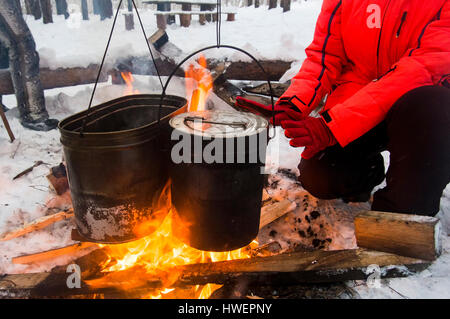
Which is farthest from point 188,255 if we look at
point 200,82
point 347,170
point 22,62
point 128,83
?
point 22,62

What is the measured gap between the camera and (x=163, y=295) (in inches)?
Answer: 71.9

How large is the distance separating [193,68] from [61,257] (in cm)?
318

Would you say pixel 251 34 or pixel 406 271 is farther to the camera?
pixel 251 34

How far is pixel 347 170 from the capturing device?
8.67ft

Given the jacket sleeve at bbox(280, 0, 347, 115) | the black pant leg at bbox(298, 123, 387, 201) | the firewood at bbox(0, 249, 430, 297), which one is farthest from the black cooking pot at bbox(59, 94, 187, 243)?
the black pant leg at bbox(298, 123, 387, 201)

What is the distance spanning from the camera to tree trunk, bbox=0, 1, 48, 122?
426 cm

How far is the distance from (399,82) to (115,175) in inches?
77.6

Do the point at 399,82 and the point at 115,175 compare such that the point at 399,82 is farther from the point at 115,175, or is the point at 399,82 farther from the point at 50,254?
the point at 50,254

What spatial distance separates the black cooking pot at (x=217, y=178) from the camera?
182 cm

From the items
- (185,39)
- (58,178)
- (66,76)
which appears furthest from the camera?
(185,39)

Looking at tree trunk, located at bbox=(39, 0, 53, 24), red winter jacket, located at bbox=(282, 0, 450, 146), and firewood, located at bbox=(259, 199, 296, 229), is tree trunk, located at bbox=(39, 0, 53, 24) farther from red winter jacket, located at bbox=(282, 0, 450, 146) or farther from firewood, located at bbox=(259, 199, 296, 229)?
firewood, located at bbox=(259, 199, 296, 229)
